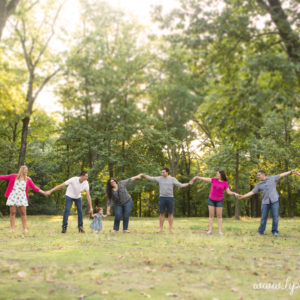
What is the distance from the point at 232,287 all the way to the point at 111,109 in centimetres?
2468

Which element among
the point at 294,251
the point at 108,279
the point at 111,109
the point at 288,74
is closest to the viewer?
the point at 108,279

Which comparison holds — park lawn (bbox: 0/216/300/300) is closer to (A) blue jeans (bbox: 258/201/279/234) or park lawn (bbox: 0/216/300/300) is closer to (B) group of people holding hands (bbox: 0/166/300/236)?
(B) group of people holding hands (bbox: 0/166/300/236)

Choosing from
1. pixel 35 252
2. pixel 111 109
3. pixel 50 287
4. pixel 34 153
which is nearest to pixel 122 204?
pixel 35 252

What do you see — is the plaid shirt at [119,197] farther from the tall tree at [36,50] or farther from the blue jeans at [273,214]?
the tall tree at [36,50]

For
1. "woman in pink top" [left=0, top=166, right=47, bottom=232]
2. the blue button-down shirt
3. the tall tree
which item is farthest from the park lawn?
the tall tree

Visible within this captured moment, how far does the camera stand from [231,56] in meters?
12.6

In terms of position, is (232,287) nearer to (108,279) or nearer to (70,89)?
(108,279)

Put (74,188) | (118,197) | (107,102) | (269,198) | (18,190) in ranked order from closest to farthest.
Answer: (18,190) → (269,198) → (74,188) → (118,197) → (107,102)

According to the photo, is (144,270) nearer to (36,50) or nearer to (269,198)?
(269,198)

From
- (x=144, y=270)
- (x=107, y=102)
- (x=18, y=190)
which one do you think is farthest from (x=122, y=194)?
(x=107, y=102)

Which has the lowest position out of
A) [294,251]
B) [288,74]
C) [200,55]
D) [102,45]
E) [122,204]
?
[294,251]

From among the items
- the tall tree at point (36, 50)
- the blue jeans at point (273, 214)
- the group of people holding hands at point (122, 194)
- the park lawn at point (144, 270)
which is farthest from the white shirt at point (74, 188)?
the tall tree at point (36, 50)

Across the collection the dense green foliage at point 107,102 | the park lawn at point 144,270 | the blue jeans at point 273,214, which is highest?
the dense green foliage at point 107,102

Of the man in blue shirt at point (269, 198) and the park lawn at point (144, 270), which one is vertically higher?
the man in blue shirt at point (269, 198)
